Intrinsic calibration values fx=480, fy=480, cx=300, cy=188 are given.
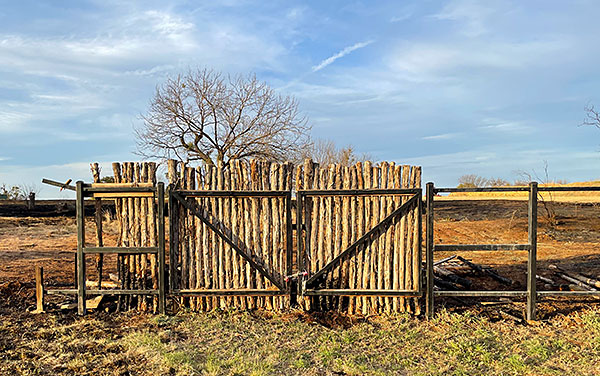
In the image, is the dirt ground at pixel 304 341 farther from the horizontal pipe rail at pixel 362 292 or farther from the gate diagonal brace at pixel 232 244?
the gate diagonal brace at pixel 232 244

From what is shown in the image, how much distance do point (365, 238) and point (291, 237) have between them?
119cm

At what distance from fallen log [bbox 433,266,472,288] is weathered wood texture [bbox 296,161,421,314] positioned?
6.65ft

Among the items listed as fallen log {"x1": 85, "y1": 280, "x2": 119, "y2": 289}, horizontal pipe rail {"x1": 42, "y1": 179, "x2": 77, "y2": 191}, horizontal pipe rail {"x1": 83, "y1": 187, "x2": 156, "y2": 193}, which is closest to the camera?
horizontal pipe rail {"x1": 83, "y1": 187, "x2": 156, "y2": 193}

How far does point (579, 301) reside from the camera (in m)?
8.88

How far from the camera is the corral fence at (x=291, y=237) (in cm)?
774

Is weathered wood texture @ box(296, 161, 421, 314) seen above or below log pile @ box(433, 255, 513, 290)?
above

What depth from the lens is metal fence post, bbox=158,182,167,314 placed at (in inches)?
311

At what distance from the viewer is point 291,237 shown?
7742 mm

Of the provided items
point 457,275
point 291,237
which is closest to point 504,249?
point 457,275

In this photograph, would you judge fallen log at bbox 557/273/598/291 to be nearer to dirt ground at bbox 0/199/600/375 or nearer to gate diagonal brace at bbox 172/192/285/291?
dirt ground at bbox 0/199/600/375

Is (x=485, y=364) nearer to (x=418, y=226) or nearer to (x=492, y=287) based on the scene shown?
(x=418, y=226)

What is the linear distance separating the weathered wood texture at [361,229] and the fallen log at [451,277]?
2026 mm

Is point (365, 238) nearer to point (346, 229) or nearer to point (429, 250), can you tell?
point (346, 229)

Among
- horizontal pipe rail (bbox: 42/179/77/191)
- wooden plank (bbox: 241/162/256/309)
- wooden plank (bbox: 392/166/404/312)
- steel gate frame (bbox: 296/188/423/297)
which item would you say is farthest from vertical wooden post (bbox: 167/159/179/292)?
wooden plank (bbox: 392/166/404/312)
